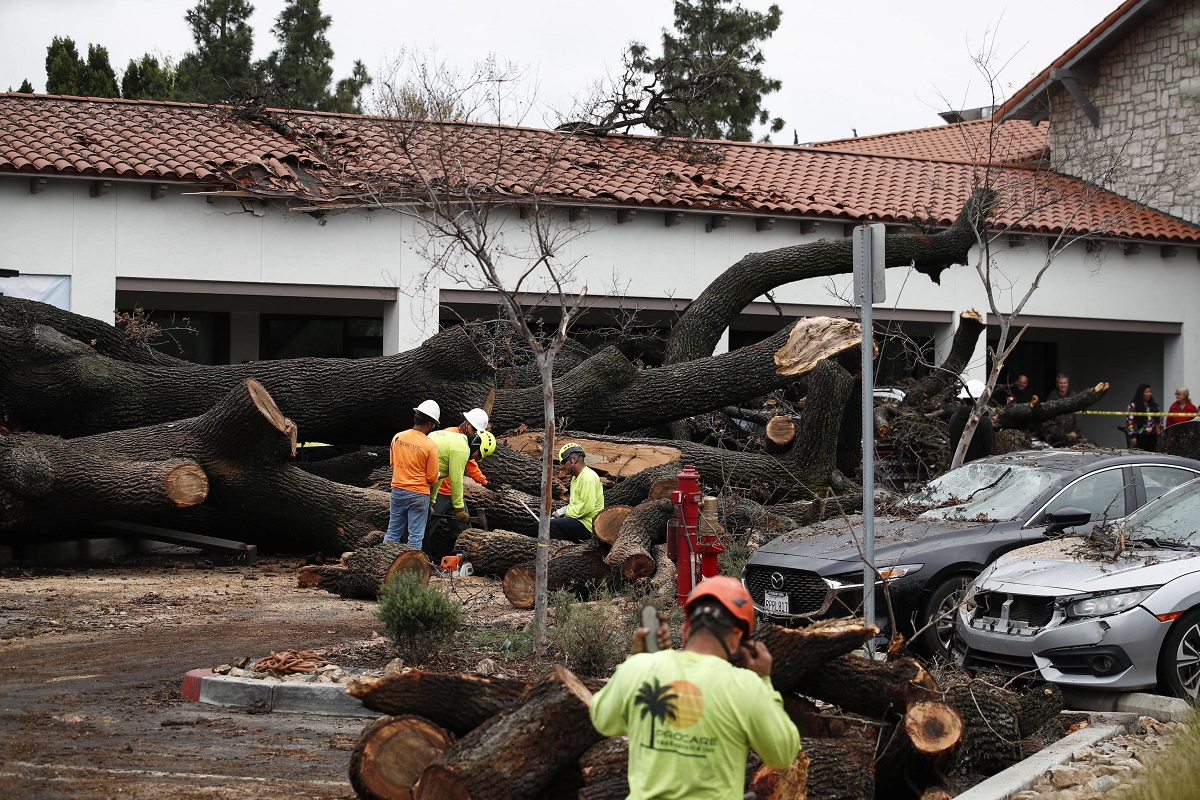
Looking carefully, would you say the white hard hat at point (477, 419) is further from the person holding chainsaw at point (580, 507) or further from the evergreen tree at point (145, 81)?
the evergreen tree at point (145, 81)

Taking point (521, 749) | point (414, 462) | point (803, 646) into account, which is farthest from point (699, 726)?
point (414, 462)

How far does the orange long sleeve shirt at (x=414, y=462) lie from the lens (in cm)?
1245

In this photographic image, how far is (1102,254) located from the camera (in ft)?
81.2

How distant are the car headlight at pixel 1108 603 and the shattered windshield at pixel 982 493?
1919 mm

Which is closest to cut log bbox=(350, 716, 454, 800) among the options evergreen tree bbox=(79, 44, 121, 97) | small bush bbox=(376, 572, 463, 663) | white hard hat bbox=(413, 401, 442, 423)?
small bush bbox=(376, 572, 463, 663)

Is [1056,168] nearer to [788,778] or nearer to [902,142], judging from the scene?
[902,142]

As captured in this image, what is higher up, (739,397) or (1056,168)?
(1056,168)

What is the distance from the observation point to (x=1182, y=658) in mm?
7707

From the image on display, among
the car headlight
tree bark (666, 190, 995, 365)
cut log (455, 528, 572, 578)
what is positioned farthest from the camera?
tree bark (666, 190, 995, 365)

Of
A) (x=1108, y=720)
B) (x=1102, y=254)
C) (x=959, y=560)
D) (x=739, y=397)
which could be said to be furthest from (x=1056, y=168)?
(x=1108, y=720)

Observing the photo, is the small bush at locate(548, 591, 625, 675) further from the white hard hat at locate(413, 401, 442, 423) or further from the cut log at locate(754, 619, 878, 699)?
the white hard hat at locate(413, 401, 442, 423)

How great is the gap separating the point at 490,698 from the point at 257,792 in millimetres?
1181

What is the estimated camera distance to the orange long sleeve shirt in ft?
40.9

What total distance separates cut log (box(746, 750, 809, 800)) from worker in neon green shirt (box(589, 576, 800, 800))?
1.46 metres
